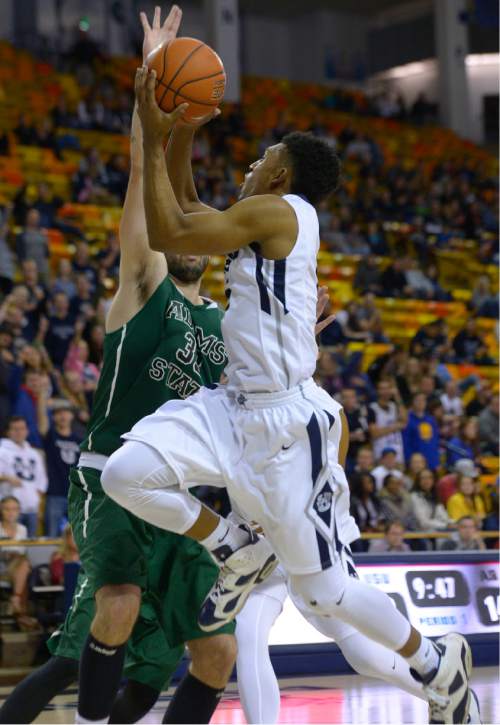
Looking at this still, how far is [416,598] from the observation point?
30.7ft

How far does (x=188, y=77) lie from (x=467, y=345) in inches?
525

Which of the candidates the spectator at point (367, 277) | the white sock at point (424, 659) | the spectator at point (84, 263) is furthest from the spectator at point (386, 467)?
the white sock at point (424, 659)

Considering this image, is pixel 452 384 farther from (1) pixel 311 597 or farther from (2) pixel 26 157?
(1) pixel 311 597

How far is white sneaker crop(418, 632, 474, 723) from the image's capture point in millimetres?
4289

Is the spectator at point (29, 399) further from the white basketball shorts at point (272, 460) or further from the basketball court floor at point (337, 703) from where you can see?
the white basketball shorts at point (272, 460)

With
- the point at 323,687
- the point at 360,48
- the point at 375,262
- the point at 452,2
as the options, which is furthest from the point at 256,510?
the point at 360,48

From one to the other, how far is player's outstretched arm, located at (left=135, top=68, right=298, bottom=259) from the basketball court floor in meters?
3.01

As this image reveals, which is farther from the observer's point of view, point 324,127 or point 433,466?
point 324,127

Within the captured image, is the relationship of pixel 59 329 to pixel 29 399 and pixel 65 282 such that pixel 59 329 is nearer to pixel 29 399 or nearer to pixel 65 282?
pixel 65 282

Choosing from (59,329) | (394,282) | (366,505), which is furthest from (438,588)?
(394,282)

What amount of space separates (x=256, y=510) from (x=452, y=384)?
1082cm

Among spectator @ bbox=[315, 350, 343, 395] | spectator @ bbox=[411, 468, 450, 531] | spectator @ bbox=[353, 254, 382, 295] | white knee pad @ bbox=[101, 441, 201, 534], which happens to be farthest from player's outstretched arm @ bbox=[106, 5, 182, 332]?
spectator @ bbox=[353, 254, 382, 295]

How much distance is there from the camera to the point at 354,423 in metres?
12.3

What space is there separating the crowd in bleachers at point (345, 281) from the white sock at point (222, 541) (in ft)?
16.6
